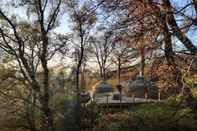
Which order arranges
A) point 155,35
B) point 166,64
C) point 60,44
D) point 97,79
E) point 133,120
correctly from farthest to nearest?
point 97,79
point 60,44
point 133,120
point 166,64
point 155,35

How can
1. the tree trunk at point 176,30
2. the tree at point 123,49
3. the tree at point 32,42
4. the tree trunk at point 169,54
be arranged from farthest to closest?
the tree at point 32,42 < the tree at point 123,49 < the tree trunk at point 169,54 < the tree trunk at point 176,30

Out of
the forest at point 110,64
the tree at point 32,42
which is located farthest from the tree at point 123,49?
the tree at point 32,42

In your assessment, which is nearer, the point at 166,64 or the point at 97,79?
the point at 166,64

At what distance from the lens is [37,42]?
23.0 m

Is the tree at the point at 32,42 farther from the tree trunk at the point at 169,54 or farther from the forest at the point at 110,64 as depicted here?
the tree trunk at the point at 169,54

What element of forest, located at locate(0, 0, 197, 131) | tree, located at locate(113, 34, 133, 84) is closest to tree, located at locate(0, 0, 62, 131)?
forest, located at locate(0, 0, 197, 131)

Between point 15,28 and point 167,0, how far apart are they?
40.8 ft

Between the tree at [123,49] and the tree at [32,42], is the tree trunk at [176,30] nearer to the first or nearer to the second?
the tree at [123,49]

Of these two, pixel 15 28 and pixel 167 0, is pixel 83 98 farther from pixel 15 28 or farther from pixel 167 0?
pixel 167 0

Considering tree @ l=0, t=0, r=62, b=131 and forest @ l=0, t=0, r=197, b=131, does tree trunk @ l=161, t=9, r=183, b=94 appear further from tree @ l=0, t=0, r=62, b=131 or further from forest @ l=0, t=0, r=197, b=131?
tree @ l=0, t=0, r=62, b=131

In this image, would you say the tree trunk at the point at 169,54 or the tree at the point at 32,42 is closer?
the tree trunk at the point at 169,54

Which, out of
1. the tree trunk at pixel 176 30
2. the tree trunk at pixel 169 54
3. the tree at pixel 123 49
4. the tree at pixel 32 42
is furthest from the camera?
the tree at pixel 32 42

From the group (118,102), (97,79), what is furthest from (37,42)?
(97,79)

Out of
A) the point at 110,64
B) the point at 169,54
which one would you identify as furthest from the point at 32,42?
the point at 169,54
